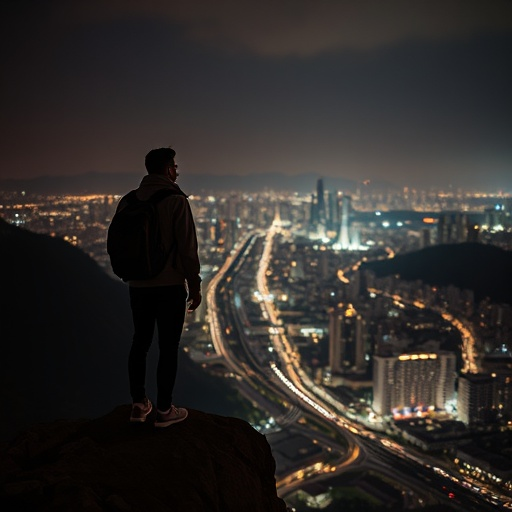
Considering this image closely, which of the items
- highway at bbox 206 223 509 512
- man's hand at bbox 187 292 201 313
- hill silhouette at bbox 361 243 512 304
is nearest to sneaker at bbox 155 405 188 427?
man's hand at bbox 187 292 201 313

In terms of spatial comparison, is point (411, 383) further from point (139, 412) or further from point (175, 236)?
point (175, 236)

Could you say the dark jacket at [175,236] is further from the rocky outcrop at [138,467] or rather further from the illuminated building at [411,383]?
the illuminated building at [411,383]

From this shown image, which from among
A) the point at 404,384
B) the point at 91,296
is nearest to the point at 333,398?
the point at 404,384

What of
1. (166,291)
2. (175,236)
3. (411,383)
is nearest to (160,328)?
(166,291)

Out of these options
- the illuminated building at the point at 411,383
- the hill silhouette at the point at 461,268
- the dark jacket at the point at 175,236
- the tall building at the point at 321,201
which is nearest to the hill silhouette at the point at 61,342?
the illuminated building at the point at 411,383

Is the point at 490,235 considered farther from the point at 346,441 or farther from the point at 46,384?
the point at 46,384
